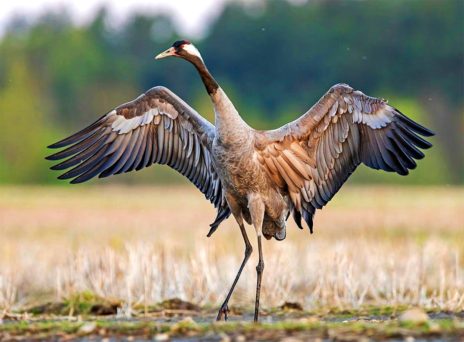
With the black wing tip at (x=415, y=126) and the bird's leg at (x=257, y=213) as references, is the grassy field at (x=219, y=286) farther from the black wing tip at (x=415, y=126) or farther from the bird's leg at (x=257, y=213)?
the black wing tip at (x=415, y=126)

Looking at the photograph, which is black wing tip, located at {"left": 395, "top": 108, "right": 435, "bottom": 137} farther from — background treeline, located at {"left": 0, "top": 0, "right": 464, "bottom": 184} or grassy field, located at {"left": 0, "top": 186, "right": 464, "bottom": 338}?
background treeline, located at {"left": 0, "top": 0, "right": 464, "bottom": 184}

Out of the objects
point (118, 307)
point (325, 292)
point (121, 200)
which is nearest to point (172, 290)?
point (118, 307)

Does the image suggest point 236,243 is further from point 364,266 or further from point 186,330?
point 186,330

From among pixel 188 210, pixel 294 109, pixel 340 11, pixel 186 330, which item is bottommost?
pixel 186 330

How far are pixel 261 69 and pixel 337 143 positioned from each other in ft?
206

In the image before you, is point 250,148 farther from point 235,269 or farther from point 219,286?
point 235,269

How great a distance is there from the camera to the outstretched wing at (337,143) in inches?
452

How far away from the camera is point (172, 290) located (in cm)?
1295

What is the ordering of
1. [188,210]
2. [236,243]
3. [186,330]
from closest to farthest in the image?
[186,330] < [236,243] < [188,210]

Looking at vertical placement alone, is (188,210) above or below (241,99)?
below

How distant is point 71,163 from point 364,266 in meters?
4.54

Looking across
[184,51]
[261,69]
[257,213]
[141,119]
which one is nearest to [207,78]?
[184,51]

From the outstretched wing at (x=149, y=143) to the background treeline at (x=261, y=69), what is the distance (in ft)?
129

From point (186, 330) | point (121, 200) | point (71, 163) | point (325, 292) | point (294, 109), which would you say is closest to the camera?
point (186, 330)
